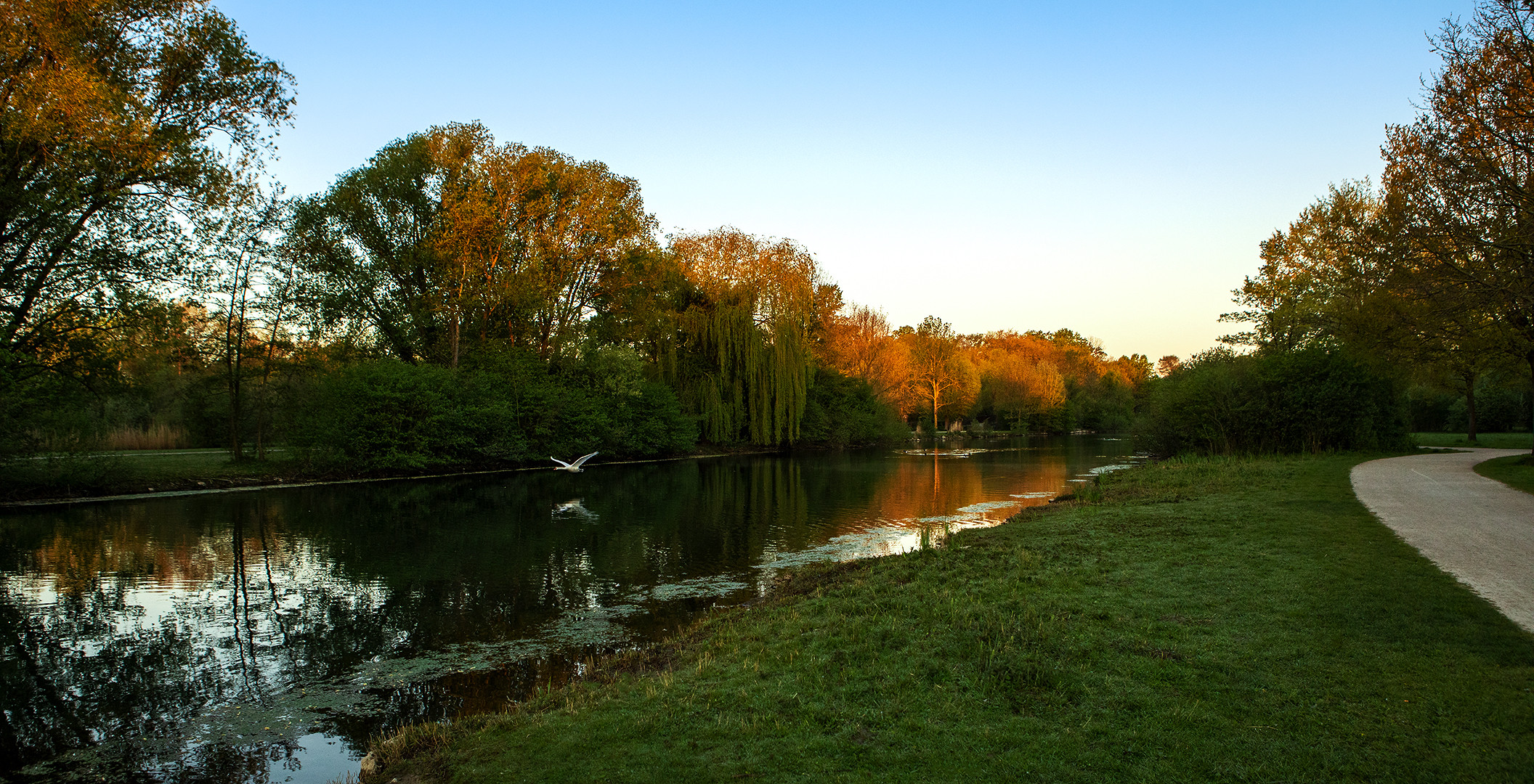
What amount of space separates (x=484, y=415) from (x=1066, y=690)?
2618cm

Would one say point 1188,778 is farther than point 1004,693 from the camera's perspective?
No

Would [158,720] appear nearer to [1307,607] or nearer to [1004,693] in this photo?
[1004,693]

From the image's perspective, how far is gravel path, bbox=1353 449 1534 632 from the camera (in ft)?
23.2

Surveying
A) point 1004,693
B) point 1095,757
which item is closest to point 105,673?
point 1004,693

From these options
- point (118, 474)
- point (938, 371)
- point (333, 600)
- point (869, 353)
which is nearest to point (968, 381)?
point (938, 371)

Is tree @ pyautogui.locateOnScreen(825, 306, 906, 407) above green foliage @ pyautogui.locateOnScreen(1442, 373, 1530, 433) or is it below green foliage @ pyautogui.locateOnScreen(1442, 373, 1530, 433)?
above

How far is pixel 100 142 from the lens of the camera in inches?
645

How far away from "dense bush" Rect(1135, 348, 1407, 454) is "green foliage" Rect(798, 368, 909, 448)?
20975 millimetres

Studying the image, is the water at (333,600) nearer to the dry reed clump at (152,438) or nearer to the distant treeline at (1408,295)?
the distant treeline at (1408,295)

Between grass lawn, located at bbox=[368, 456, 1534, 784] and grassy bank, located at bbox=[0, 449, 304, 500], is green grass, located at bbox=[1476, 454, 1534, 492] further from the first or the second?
grassy bank, located at bbox=[0, 449, 304, 500]

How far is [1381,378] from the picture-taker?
2561cm

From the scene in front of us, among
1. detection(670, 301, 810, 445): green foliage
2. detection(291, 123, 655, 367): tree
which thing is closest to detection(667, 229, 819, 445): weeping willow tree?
detection(670, 301, 810, 445): green foliage

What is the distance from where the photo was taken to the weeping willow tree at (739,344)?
125 feet

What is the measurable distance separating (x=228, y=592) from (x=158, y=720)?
15.6ft
